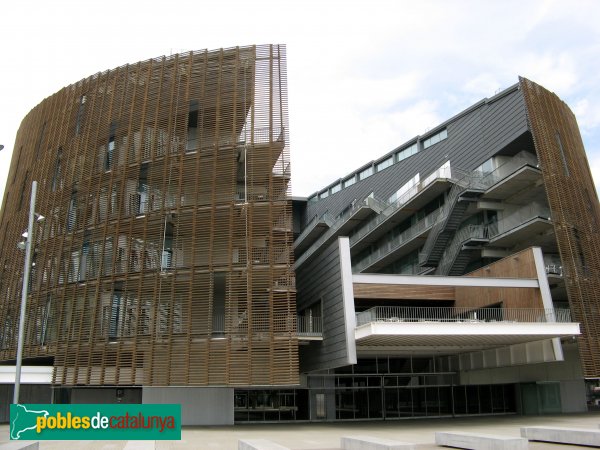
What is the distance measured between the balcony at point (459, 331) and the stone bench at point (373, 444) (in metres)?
8.26

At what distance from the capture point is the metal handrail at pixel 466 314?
28297 millimetres

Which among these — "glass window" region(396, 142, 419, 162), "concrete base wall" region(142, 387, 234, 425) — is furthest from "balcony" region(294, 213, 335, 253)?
"concrete base wall" region(142, 387, 234, 425)

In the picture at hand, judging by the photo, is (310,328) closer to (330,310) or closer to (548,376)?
(330,310)

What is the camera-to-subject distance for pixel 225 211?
97.1 feet

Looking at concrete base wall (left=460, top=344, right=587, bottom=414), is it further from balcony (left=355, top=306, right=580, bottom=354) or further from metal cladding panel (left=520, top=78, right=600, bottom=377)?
balcony (left=355, top=306, right=580, bottom=354)

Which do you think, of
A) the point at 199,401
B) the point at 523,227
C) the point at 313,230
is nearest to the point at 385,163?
the point at 313,230

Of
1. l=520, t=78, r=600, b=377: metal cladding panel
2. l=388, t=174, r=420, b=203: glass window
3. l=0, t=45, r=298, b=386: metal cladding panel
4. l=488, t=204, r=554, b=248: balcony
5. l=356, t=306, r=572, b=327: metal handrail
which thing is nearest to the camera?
l=0, t=45, r=298, b=386: metal cladding panel

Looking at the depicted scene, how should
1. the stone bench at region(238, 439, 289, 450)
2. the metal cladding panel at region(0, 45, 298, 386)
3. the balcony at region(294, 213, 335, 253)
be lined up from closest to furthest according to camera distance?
the stone bench at region(238, 439, 289, 450) → the metal cladding panel at region(0, 45, 298, 386) → the balcony at region(294, 213, 335, 253)

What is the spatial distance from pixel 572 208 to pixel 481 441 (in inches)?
961

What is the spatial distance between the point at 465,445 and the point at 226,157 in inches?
750

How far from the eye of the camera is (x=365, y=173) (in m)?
60.5

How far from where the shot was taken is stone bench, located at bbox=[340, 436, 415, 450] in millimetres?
14188

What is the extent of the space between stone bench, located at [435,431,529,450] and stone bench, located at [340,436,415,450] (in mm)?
2094

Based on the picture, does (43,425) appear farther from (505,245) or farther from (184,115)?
(505,245)
